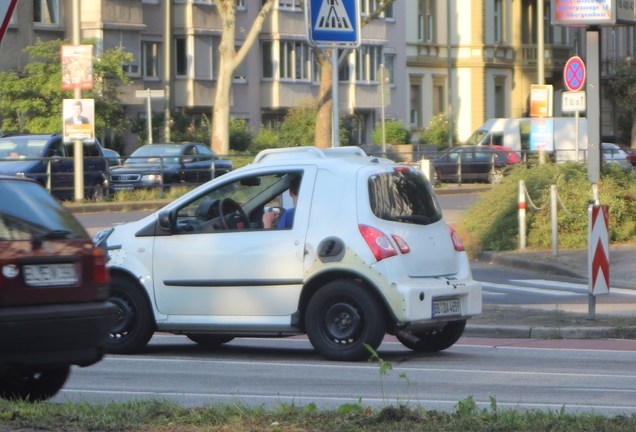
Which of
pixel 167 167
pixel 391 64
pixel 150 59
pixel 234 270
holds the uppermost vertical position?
pixel 391 64

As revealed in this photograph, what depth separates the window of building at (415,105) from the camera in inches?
2515

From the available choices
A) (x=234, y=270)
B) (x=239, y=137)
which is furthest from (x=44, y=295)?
(x=239, y=137)

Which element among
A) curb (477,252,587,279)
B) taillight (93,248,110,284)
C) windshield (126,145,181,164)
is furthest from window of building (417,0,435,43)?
taillight (93,248,110,284)

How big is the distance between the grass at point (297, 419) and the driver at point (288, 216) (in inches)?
135

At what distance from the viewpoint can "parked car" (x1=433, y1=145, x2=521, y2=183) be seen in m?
43.1

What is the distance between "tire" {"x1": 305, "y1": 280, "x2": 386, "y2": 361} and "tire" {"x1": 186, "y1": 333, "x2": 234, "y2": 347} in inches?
66.7

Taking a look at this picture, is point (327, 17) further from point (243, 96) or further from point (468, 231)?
point (243, 96)

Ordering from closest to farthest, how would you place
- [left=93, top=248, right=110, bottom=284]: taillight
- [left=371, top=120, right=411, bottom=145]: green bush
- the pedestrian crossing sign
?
[left=93, top=248, right=110, bottom=284]: taillight < the pedestrian crossing sign < [left=371, top=120, right=411, bottom=145]: green bush

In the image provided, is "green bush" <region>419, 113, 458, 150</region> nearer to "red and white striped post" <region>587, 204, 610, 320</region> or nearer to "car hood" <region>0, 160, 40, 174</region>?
"car hood" <region>0, 160, 40, 174</region>

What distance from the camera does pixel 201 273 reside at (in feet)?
32.8

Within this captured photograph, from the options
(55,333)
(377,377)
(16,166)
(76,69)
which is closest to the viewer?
(55,333)

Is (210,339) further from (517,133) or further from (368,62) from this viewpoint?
(368,62)

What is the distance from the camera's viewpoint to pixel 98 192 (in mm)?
31328

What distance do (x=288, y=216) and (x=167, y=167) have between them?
2414cm
